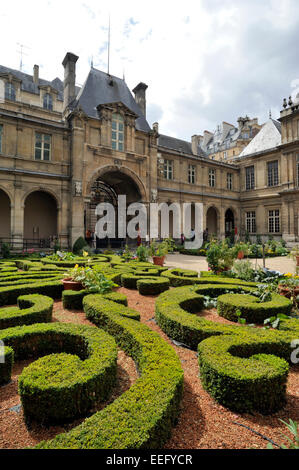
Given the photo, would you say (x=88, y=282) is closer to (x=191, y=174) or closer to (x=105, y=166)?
(x=105, y=166)

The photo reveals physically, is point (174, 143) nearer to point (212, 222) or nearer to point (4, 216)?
point (212, 222)

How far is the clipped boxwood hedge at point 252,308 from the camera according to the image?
4047 mm

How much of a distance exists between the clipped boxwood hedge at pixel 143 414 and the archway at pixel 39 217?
1699cm

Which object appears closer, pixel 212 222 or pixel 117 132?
pixel 117 132

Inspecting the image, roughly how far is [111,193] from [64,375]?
2185 centimetres

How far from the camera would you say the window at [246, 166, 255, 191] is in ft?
88.3

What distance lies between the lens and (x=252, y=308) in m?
4.09

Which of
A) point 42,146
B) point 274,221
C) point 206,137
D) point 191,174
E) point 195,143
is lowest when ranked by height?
point 274,221

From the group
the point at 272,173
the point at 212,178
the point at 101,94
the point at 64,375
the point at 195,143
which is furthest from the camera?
the point at 195,143

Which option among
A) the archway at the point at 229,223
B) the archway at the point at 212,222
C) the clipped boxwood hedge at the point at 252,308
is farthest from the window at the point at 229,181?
the clipped boxwood hedge at the point at 252,308

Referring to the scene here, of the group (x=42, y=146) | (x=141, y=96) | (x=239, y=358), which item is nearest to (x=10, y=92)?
(x=42, y=146)

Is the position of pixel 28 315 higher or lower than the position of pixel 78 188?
lower

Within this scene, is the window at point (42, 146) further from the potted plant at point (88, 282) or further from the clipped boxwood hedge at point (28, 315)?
the clipped boxwood hedge at point (28, 315)

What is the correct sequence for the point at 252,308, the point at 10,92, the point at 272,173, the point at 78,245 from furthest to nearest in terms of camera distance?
1. the point at 272,173
2. the point at 10,92
3. the point at 78,245
4. the point at 252,308
